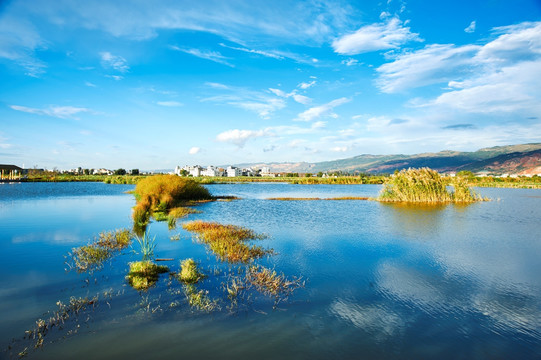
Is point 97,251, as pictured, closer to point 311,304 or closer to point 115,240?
point 115,240

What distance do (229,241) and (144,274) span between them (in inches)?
209

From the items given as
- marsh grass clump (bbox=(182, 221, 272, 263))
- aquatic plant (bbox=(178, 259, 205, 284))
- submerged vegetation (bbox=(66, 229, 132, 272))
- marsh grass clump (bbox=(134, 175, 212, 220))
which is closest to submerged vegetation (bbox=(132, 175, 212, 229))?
marsh grass clump (bbox=(134, 175, 212, 220))

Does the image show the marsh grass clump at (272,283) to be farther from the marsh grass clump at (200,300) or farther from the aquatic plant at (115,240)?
the aquatic plant at (115,240)

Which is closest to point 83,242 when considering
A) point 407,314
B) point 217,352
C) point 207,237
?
point 207,237

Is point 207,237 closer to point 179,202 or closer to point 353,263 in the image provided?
point 353,263

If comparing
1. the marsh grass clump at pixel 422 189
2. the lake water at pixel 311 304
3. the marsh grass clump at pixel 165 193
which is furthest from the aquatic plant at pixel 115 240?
the marsh grass clump at pixel 422 189

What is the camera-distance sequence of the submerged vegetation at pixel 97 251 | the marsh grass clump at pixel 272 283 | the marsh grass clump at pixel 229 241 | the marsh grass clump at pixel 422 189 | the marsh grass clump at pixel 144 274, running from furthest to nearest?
1. the marsh grass clump at pixel 422 189
2. the marsh grass clump at pixel 229 241
3. the submerged vegetation at pixel 97 251
4. the marsh grass clump at pixel 144 274
5. the marsh grass clump at pixel 272 283

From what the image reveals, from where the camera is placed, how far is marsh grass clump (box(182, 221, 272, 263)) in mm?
13136

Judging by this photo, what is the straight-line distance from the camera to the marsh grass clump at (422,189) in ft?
121

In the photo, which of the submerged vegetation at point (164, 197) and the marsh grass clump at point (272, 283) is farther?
the submerged vegetation at point (164, 197)

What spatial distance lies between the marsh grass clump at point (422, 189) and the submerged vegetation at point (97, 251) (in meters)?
31.8

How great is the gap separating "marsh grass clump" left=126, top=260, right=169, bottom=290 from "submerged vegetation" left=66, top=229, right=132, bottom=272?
2153 mm

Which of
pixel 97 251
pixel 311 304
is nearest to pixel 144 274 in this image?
pixel 97 251

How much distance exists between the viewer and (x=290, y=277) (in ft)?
35.3
